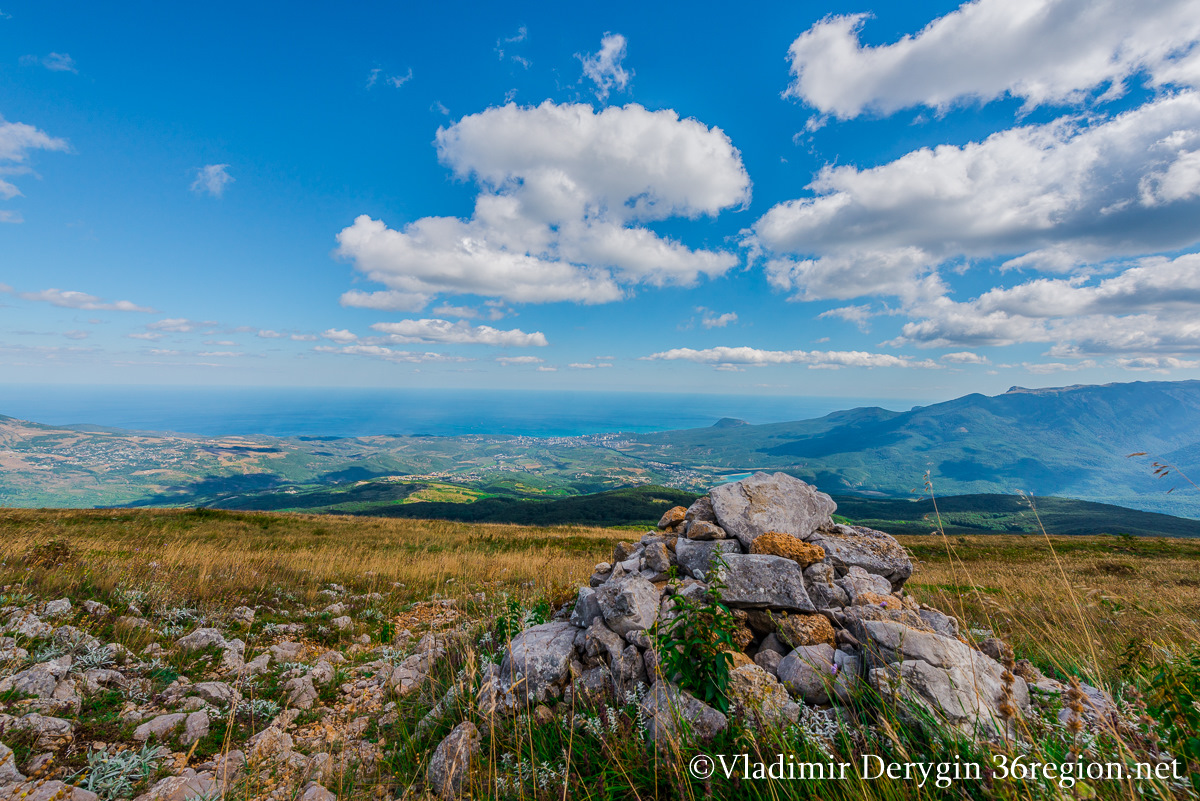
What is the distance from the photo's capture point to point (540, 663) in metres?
5.43

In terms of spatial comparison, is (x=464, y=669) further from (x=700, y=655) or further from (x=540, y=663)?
(x=700, y=655)

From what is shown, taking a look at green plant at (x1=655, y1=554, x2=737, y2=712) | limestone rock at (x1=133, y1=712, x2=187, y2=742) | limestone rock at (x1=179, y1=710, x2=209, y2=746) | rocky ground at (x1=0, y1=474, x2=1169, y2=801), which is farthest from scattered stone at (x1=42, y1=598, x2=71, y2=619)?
green plant at (x1=655, y1=554, x2=737, y2=712)

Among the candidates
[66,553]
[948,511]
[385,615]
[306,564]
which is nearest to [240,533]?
[306,564]

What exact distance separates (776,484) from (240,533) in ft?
91.0

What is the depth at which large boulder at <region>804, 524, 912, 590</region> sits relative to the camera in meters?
7.15

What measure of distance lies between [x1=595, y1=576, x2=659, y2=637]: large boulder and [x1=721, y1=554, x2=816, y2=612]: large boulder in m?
0.98

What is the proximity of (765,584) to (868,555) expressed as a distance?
288cm

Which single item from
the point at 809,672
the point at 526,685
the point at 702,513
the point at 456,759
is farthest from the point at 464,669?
the point at 702,513

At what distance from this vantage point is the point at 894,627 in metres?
4.70

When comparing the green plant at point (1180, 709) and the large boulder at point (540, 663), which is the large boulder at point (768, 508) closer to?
the large boulder at point (540, 663)

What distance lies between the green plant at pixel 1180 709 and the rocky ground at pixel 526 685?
7.5 inches

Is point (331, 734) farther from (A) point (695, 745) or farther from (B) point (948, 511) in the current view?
(B) point (948, 511)

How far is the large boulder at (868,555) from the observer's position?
7.15 m

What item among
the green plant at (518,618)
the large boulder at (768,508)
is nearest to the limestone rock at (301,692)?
the green plant at (518,618)
